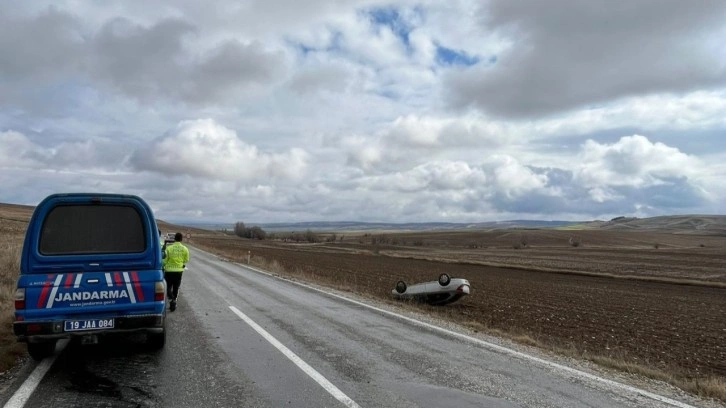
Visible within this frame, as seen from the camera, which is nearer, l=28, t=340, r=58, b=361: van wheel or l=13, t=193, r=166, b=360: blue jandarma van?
l=13, t=193, r=166, b=360: blue jandarma van

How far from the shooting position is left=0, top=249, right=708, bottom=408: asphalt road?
5230mm

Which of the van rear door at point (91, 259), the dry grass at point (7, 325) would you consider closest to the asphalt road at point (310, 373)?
the dry grass at point (7, 325)

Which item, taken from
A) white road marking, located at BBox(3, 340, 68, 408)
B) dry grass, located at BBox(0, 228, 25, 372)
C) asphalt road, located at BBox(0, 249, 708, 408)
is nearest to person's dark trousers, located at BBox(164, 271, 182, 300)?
asphalt road, located at BBox(0, 249, 708, 408)

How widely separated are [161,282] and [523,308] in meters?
14.4

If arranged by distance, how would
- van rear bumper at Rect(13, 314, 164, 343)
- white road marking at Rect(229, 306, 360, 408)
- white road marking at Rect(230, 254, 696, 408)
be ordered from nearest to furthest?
white road marking at Rect(229, 306, 360, 408)
white road marking at Rect(230, 254, 696, 408)
van rear bumper at Rect(13, 314, 164, 343)

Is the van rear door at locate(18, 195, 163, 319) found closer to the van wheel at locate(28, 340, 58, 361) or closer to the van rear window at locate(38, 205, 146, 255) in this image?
the van rear window at locate(38, 205, 146, 255)

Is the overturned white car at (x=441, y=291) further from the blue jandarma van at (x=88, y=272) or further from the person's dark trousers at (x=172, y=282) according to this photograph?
the blue jandarma van at (x=88, y=272)

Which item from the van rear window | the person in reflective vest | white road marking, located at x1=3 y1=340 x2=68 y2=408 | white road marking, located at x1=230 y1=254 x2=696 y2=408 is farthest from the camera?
the person in reflective vest

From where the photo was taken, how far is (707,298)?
25297mm

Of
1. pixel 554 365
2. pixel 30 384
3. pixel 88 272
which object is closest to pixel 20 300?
pixel 88 272

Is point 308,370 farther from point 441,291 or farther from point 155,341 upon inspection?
point 441,291

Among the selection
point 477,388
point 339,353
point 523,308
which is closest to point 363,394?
point 477,388

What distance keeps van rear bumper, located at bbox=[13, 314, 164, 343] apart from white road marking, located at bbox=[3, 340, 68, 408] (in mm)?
437

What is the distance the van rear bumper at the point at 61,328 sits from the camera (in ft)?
19.6
